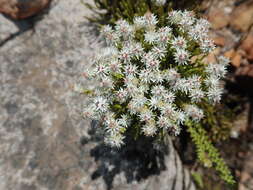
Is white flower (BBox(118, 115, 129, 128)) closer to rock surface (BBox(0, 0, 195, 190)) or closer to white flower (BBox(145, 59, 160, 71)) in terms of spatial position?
white flower (BBox(145, 59, 160, 71))

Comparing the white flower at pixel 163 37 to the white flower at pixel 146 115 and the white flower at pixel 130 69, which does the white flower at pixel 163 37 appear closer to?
the white flower at pixel 130 69

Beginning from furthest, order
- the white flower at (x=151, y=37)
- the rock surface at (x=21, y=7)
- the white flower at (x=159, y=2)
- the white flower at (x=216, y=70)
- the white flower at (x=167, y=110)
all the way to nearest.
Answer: the rock surface at (x=21, y=7) → the white flower at (x=159, y=2) → the white flower at (x=216, y=70) → the white flower at (x=151, y=37) → the white flower at (x=167, y=110)

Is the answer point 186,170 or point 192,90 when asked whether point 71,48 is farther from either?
point 186,170

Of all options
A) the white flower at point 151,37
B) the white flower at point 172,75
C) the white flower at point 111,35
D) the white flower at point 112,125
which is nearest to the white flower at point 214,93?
the white flower at point 172,75

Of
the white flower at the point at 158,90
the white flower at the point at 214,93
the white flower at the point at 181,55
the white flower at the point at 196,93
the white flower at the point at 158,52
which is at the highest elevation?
the white flower at the point at 158,52

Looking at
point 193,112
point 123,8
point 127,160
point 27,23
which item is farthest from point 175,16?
point 27,23

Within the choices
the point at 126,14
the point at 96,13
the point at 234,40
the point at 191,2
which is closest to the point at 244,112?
the point at 234,40

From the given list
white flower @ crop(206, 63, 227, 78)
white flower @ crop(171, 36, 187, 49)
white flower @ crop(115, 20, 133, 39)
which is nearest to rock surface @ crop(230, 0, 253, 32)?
white flower @ crop(206, 63, 227, 78)

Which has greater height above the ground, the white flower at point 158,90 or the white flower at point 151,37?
the white flower at point 151,37
